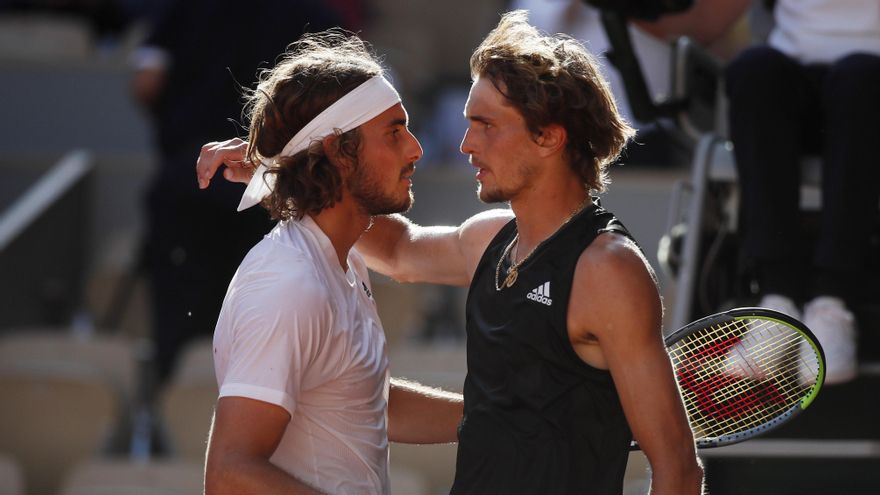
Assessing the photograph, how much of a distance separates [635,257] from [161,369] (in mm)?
3531

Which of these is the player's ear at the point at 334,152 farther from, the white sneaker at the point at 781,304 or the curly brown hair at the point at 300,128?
the white sneaker at the point at 781,304

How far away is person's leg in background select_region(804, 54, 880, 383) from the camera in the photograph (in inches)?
138

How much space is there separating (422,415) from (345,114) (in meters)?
0.66

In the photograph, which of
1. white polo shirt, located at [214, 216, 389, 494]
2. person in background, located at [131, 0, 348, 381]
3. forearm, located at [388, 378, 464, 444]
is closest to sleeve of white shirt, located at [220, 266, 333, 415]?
white polo shirt, located at [214, 216, 389, 494]

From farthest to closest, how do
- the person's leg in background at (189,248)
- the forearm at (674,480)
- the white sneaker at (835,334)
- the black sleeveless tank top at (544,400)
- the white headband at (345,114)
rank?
the person's leg in background at (189,248) → the white sneaker at (835,334) → the white headband at (345,114) → the black sleeveless tank top at (544,400) → the forearm at (674,480)

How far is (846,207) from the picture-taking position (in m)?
3.51

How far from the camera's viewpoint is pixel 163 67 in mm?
5480

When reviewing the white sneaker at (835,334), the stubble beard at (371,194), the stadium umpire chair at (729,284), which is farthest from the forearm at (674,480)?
the white sneaker at (835,334)

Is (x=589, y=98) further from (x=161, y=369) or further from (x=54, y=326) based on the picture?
(x=54, y=326)

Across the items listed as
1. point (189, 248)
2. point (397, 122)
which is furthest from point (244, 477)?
point (189, 248)

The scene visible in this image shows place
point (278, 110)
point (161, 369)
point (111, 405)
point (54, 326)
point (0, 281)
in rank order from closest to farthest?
point (278, 110), point (111, 405), point (161, 369), point (0, 281), point (54, 326)

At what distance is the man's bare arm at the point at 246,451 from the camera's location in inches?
97.6

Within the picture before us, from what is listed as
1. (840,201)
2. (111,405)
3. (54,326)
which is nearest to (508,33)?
(840,201)

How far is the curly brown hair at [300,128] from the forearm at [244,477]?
52 centimetres
